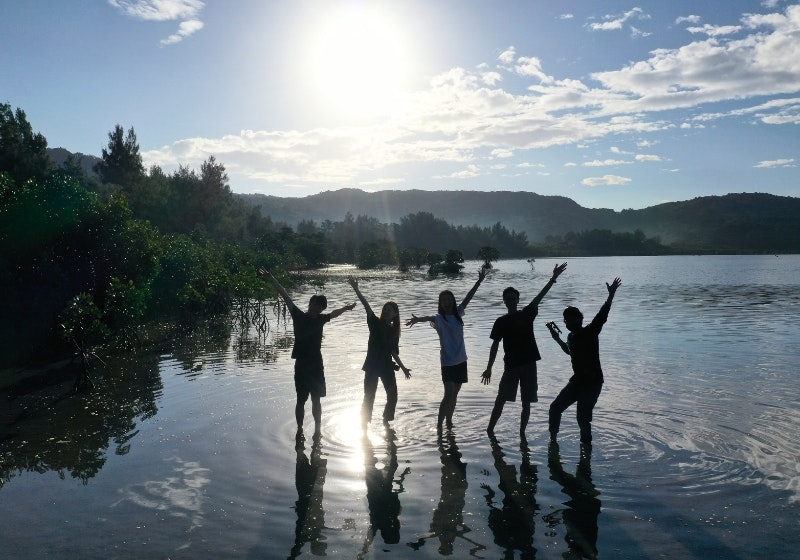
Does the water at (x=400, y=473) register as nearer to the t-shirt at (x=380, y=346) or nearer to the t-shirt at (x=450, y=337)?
the t-shirt at (x=380, y=346)

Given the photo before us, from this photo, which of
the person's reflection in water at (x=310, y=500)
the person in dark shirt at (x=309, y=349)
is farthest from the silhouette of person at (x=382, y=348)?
the person's reflection in water at (x=310, y=500)

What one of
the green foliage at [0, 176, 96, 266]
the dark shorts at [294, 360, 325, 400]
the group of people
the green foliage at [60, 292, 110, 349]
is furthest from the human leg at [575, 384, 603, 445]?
the green foliage at [0, 176, 96, 266]

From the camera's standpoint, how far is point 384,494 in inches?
297

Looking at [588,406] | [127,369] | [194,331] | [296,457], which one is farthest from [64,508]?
[194,331]

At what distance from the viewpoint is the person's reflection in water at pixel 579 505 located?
612cm

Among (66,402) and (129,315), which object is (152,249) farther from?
(66,402)

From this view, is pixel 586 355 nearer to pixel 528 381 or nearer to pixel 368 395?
pixel 528 381

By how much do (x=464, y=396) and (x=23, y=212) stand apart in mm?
A: 14397

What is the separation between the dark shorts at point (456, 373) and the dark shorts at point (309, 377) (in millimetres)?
1928

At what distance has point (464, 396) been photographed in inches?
515

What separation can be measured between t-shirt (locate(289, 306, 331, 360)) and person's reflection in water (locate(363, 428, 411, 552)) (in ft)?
5.35

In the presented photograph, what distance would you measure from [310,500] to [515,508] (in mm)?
2354

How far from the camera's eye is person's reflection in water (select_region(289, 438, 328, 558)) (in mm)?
6230

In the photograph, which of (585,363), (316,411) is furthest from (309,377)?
(585,363)
